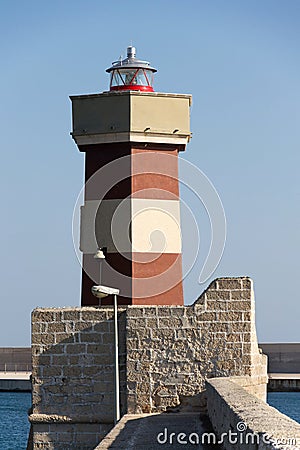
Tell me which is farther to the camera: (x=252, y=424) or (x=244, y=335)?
(x=244, y=335)

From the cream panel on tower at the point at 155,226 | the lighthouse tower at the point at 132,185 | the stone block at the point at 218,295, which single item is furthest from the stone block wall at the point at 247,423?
the cream panel on tower at the point at 155,226

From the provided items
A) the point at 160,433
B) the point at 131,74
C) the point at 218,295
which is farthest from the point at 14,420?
the point at 160,433

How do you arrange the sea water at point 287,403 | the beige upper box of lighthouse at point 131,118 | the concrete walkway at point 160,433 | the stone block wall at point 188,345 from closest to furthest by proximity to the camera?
the concrete walkway at point 160,433 < the stone block wall at point 188,345 < the beige upper box of lighthouse at point 131,118 < the sea water at point 287,403

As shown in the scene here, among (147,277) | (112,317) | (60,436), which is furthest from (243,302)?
(147,277)

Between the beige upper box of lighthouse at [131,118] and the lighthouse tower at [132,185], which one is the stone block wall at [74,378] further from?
the beige upper box of lighthouse at [131,118]

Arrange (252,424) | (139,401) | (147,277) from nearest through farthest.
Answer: (252,424)
(139,401)
(147,277)

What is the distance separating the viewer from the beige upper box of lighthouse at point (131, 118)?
13344 mm

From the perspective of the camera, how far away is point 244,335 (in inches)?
398

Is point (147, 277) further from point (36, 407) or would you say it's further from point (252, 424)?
point (252, 424)

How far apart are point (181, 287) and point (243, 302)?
10.5ft

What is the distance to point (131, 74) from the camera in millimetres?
14406

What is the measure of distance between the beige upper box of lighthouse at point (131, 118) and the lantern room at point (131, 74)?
730mm

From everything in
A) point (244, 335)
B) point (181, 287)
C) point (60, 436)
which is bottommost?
point (60, 436)

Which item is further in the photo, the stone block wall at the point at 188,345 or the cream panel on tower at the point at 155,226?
the cream panel on tower at the point at 155,226
